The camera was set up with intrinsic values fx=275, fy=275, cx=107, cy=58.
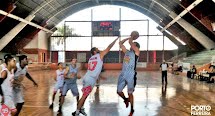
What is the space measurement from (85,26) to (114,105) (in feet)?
112

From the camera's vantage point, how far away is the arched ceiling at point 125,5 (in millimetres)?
24750

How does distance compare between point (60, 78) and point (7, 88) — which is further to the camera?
point (60, 78)

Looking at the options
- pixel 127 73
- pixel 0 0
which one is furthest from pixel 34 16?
pixel 127 73

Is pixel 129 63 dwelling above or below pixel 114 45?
below

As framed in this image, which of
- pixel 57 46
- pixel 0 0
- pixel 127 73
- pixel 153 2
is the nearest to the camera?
pixel 127 73

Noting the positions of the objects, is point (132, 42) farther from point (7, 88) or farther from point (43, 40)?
point (43, 40)

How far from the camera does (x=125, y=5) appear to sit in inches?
1641

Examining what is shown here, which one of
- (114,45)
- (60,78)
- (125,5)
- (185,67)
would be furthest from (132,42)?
(125,5)

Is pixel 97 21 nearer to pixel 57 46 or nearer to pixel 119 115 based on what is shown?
pixel 57 46

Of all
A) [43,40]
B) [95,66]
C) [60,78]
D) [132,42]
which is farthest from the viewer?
[43,40]

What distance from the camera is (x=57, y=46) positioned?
42938 mm

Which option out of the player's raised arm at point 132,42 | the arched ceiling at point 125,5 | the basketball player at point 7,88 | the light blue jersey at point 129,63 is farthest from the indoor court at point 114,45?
the basketball player at point 7,88

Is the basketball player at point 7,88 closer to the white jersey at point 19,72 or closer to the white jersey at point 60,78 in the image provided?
the white jersey at point 19,72

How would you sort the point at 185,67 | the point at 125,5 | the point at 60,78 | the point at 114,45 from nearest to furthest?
the point at 60,78 < the point at 185,67 < the point at 114,45 < the point at 125,5
